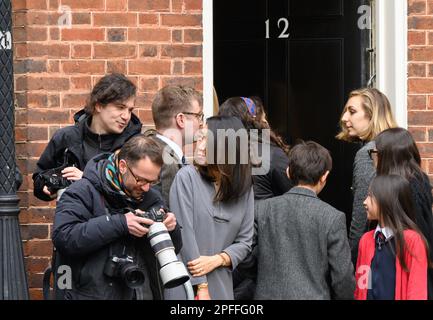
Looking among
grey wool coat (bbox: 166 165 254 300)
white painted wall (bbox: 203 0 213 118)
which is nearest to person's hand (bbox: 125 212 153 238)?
grey wool coat (bbox: 166 165 254 300)

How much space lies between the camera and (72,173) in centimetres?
564

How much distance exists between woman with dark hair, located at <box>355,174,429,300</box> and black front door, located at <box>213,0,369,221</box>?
2.94m

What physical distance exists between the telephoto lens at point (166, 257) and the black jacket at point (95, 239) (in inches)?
5.4

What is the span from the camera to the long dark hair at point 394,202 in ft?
17.9

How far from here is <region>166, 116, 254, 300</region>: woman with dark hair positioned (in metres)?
5.39

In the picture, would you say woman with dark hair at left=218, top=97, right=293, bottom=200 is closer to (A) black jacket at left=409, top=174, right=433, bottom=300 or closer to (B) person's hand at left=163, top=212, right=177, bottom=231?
(A) black jacket at left=409, top=174, right=433, bottom=300

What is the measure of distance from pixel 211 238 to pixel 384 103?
1.69 m

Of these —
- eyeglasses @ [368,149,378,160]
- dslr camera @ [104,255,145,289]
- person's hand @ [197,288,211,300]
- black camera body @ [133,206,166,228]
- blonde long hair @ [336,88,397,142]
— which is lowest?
person's hand @ [197,288,211,300]
